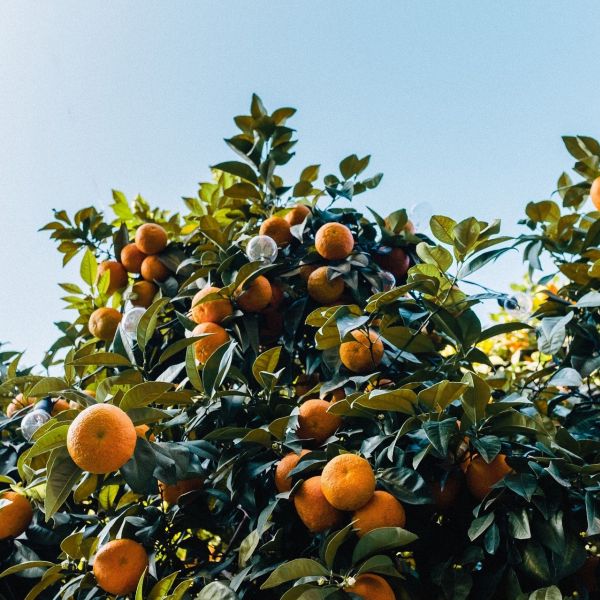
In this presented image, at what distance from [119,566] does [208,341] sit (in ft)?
2.05

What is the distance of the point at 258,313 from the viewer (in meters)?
1.96

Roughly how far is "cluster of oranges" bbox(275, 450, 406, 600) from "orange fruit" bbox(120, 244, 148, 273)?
129 cm

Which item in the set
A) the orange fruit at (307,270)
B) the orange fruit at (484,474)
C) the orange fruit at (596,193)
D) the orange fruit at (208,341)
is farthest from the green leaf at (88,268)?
the orange fruit at (596,193)

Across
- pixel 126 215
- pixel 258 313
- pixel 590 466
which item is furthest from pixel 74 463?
pixel 126 215

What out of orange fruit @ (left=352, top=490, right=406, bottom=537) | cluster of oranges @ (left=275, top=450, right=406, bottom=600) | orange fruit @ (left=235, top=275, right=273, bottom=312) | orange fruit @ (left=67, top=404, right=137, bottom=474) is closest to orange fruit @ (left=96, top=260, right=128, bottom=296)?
orange fruit @ (left=235, top=275, right=273, bottom=312)

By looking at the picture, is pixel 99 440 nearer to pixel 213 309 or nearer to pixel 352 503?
pixel 352 503

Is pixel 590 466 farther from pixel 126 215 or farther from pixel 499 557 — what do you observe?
pixel 126 215

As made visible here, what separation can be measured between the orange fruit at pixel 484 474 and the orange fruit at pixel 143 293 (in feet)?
4.40

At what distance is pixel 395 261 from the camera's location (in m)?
2.16

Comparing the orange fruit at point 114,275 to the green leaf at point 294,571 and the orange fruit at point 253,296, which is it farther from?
the green leaf at point 294,571

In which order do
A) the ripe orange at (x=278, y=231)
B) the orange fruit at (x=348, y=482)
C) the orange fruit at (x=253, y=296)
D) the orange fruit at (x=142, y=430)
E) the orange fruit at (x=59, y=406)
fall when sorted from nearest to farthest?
the orange fruit at (x=348, y=482), the orange fruit at (x=142, y=430), the orange fruit at (x=253, y=296), the orange fruit at (x=59, y=406), the ripe orange at (x=278, y=231)

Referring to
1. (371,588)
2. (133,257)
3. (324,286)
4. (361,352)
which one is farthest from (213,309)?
(371,588)

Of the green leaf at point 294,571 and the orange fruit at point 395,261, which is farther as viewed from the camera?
the orange fruit at point 395,261

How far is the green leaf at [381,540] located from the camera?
3.78ft
